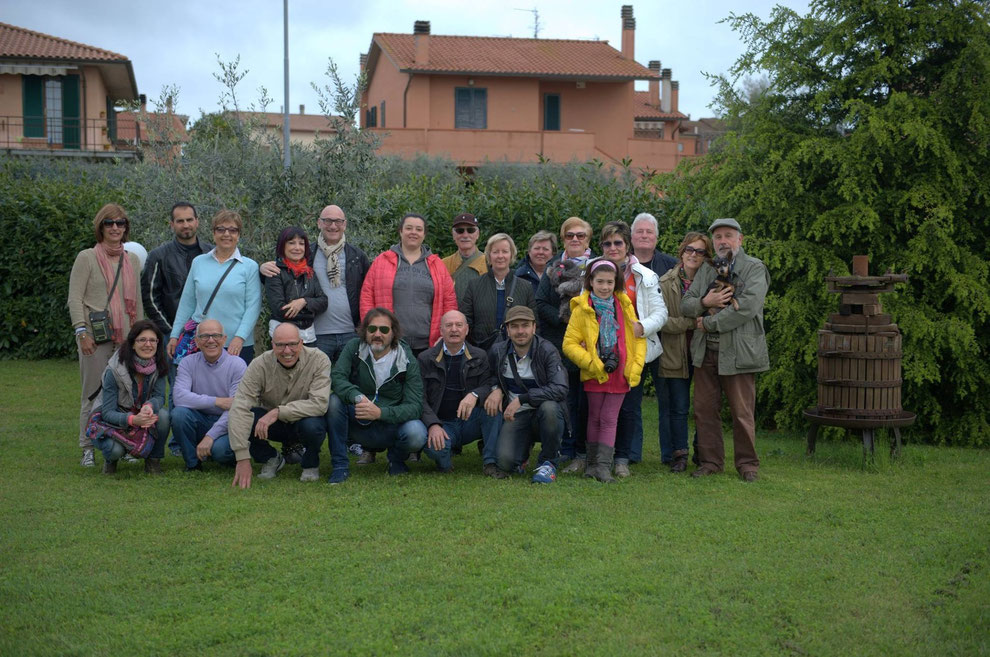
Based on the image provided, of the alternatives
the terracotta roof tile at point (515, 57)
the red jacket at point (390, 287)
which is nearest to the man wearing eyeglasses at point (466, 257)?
the red jacket at point (390, 287)

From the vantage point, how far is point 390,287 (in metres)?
7.43

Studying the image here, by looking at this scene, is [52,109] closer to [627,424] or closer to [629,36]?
[629,36]

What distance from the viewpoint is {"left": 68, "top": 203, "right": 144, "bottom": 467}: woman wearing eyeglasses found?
7387 millimetres

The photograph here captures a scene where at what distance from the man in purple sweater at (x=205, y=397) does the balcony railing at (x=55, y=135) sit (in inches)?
853

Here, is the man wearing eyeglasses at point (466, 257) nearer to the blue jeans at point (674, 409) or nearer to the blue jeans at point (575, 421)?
the blue jeans at point (575, 421)

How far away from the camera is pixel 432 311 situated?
7531 millimetres

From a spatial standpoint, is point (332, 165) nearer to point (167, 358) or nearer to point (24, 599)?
point (167, 358)

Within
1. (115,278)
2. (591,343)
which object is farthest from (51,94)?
(591,343)

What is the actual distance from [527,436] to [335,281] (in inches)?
78.0

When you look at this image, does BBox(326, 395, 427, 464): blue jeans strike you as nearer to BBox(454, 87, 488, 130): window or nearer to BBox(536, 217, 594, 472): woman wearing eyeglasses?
BBox(536, 217, 594, 472): woman wearing eyeglasses

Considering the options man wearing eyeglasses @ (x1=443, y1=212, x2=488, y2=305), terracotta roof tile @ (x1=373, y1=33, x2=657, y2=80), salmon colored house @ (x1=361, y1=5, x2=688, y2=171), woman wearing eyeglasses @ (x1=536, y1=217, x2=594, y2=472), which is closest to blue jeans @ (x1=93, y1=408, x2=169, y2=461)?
man wearing eyeglasses @ (x1=443, y1=212, x2=488, y2=305)

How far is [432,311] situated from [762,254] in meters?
3.63

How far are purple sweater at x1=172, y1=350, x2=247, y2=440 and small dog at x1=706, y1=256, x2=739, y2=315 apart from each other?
3672 millimetres

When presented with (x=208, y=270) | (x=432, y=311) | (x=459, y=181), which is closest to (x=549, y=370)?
(x=432, y=311)
